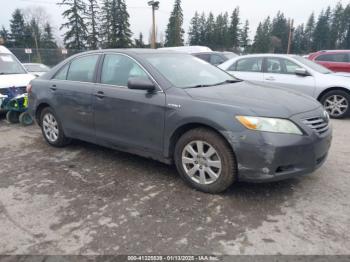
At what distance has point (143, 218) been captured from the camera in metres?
2.86

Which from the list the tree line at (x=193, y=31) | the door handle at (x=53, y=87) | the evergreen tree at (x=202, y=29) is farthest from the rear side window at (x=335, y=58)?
the evergreen tree at (x=202, y=29)

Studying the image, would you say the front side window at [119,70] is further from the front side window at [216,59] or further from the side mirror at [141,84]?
the front side window at [216,59]

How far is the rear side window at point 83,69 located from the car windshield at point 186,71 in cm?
92

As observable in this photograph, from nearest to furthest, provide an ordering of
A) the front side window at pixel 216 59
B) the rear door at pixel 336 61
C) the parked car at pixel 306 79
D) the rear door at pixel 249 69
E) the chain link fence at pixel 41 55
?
the parked car at pixel 306 79, the rear door at pixel 249 69, the rear door at pixel 336 61, the front side window at pixel 216 59, the chain link fence at pixel 41 55

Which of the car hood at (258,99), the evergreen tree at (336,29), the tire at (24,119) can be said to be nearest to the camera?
the car hood at (258,99)

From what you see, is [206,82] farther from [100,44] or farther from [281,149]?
[100,44]

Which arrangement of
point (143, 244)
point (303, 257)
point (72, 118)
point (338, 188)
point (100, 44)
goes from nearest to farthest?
1. point (303, 257)
2. point (143, 244)
3. point (338, 188)
4. point (72, 118)
5. point (100, 44)

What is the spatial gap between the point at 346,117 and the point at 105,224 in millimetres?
6609

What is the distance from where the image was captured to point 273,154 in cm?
285

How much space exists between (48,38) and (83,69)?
59.7 m

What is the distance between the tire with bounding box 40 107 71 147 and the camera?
4879mm

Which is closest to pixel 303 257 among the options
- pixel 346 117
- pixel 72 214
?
pixel 72 214

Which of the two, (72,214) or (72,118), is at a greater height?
(72,118)

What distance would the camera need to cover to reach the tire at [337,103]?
22.6 ft
